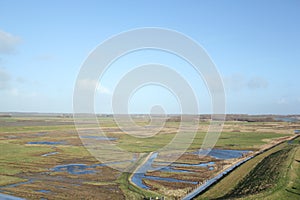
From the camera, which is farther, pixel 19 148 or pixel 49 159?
pixel 19 148

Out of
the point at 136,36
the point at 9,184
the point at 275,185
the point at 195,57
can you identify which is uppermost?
the point at 136,36

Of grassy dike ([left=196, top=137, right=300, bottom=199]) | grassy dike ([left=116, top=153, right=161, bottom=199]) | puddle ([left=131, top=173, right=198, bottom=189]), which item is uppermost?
grassy dike ([left=196, top=137, right=300, bottom=199])

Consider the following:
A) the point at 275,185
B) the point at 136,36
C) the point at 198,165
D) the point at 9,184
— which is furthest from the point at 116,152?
the point at 275,185

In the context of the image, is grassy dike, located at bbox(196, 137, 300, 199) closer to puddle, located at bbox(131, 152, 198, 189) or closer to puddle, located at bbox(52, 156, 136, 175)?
puddle, located at bbox(131, 152, 198, 189)

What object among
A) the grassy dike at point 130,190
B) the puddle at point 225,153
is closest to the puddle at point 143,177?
the grassy dike at point 130,190

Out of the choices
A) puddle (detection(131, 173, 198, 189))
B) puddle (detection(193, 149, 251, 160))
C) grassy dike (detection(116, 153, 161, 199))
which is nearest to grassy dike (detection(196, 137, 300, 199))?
puddle (detection(131, 173, 198, 189))

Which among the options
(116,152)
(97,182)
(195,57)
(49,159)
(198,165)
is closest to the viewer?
(195,57)

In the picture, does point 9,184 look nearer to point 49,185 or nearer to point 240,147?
point 49,185

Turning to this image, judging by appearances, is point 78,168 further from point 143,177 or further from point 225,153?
point 225,153

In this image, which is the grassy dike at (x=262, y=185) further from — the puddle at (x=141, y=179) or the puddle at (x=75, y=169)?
the puddle at (x=75, y=169)

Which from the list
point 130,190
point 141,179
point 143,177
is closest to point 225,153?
point 143,177

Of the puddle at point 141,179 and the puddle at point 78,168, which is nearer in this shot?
the puddle at point 141,179
